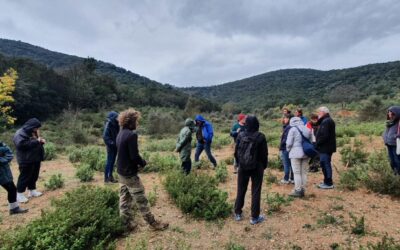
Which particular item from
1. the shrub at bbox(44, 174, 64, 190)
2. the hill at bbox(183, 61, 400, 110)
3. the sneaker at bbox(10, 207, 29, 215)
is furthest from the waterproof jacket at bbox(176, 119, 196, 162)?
the hill at bbox(183, 61, 400, 110)

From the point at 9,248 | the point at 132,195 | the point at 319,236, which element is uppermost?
the point at 132,195

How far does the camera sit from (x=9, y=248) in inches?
162

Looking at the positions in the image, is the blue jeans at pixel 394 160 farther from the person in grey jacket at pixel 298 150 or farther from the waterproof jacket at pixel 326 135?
the person in grey jacket at pixel 298 150

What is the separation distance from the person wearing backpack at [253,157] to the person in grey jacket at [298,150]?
1.21 meters

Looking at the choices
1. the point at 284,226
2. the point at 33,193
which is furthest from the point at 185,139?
the point at 33,193

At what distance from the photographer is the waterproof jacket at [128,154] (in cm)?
464

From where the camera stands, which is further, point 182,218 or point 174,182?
point 174,182

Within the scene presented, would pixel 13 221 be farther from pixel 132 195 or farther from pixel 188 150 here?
pixel 188 150

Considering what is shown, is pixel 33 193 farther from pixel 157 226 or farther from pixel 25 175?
pixel 157 226

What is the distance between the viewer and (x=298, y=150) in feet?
20.2

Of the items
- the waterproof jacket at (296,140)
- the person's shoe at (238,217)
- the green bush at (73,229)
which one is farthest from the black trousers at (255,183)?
the green bush at (73,229)

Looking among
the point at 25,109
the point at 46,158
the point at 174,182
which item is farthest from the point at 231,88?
the point at 174,182

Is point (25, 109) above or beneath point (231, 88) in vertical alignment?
beneath

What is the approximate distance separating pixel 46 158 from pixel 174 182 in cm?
853
